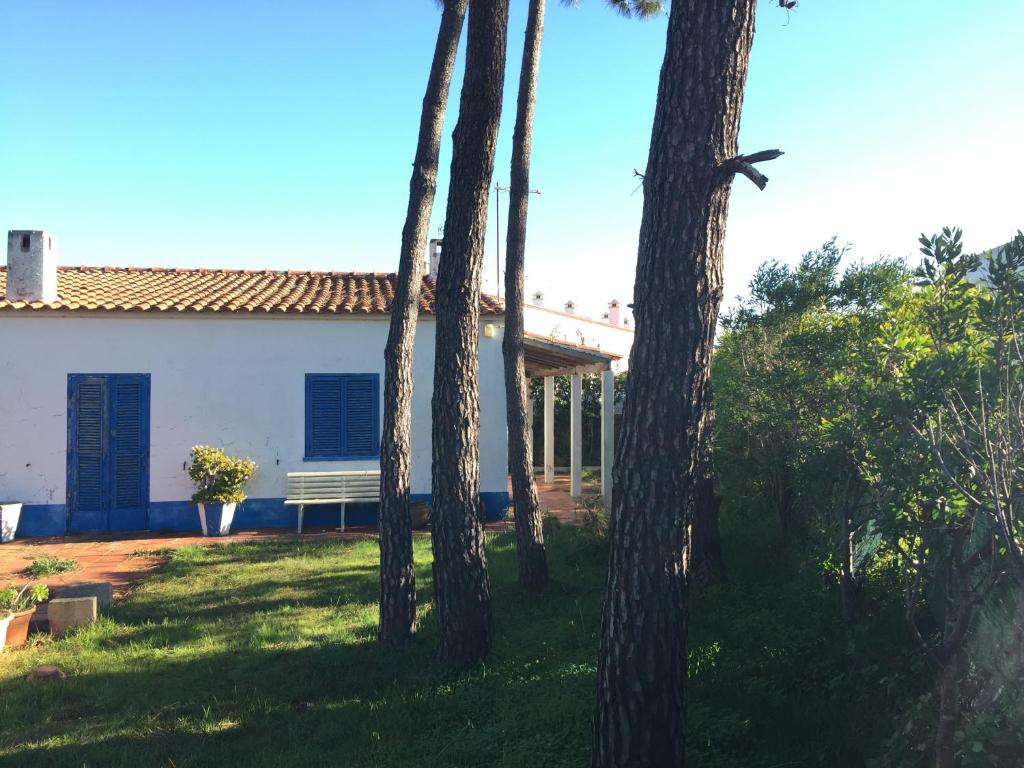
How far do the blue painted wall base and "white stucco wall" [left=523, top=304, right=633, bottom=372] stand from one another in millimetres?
11645

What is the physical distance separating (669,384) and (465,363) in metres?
2.21

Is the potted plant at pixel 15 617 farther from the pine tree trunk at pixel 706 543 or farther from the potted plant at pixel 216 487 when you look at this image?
the pine tree trunk at pixel 706 543

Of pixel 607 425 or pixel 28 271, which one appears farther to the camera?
pixel 607 425

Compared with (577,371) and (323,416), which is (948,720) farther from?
(577,371)

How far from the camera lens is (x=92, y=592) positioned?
21.3 feet

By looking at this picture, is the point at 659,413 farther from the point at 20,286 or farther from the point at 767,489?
the point at 20,286

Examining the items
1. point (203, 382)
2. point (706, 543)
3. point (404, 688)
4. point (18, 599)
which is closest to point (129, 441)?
point (203, 382)

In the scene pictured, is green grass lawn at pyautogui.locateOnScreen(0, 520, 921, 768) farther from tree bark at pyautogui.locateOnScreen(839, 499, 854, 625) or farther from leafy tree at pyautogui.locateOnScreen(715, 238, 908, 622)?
leafy tree at pyautogui.locateOnScreen(715, 238, 908, 622)

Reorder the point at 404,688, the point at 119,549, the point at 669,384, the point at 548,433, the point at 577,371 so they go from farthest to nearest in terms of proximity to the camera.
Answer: the point at 548,433
the point at 577,371
the point at 119,549
the point at 404,688
the point at 669,384

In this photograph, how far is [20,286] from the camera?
1074 centimetres

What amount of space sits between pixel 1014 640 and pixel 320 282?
12.3 meters

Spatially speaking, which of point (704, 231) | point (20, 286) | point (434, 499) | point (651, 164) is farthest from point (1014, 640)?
point (20, 286)

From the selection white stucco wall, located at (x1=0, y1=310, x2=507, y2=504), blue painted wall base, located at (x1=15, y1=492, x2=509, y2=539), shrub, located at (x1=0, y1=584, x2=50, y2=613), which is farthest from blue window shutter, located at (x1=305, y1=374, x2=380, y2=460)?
shrub, located at (x1=0, y1=584, x2=50, y2=613)

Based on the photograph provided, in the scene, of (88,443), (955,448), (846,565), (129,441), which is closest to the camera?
(955,448)
